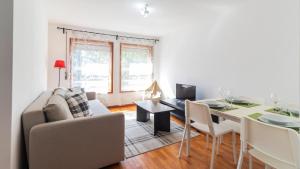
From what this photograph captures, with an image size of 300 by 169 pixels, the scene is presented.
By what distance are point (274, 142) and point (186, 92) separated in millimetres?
2782

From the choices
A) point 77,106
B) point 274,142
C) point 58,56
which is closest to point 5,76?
point 77,106

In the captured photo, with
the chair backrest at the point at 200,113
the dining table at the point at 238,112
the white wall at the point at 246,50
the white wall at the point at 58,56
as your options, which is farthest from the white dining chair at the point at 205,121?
the white wall at the point at 58,56

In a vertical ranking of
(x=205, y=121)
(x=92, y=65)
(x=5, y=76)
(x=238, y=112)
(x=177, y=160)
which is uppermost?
(x=92, y=65)

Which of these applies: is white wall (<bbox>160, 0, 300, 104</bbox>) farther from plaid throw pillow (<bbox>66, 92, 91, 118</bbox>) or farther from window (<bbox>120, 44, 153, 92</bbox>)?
plaid throw pillow (<bbox>66, 92, 91, 118</bbox>)

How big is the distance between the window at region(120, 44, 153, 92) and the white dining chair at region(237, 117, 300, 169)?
3.99 meters

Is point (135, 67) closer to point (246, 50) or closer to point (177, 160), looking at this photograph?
point (246, 50)

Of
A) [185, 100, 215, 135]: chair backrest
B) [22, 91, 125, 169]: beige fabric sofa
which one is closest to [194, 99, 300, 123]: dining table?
[185, 100, 215, 135]: chair backrest

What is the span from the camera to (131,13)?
318cm

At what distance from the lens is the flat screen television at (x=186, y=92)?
3.65 m

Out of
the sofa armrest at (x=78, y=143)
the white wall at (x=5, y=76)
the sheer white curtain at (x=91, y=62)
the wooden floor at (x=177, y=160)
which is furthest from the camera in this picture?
the sheer white curtain at (x=91, y=62)

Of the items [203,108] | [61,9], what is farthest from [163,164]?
[61,9]

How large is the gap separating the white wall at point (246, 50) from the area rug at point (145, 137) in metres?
1.25

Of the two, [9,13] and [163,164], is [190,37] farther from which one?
[9,13]

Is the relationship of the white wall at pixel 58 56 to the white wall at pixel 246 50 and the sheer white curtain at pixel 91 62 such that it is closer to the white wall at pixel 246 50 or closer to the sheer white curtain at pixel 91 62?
the sheer white curtain at pixel 91 62
